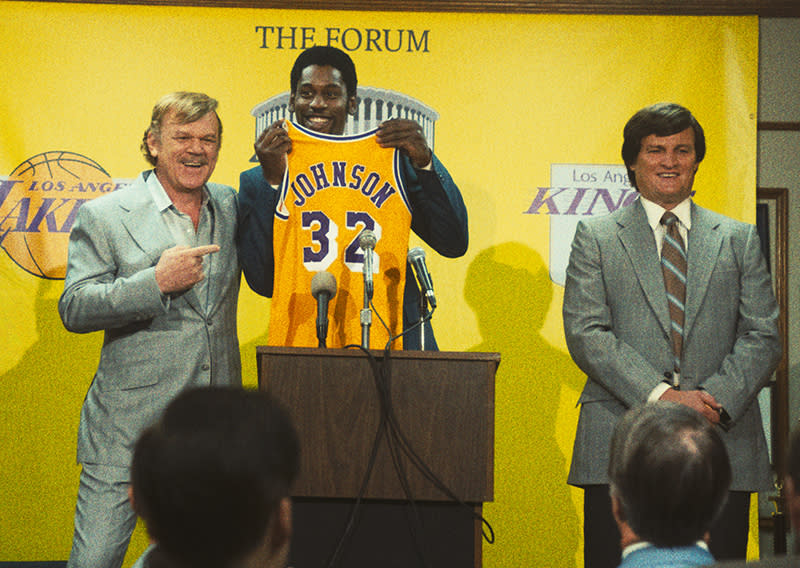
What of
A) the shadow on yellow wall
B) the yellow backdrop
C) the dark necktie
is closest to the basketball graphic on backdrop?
the yellow backdrop

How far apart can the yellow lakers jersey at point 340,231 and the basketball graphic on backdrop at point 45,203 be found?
4.73 feet

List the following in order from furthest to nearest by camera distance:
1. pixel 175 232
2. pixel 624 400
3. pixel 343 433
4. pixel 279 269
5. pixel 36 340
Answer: pixel 36 340 → pixel 279 269 → pixel 175 232 → pixel 624 400 → pixel 343 433

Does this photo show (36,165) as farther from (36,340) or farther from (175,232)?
(175,232)

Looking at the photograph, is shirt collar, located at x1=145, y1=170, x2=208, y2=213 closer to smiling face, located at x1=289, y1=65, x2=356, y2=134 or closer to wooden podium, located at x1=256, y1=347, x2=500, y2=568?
smiling face, located at x1=289, y1=65, x2=356, y2=134

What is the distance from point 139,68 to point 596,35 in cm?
222

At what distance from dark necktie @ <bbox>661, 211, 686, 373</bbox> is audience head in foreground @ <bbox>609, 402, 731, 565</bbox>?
1.44 meters

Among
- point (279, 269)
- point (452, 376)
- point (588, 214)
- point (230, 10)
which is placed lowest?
point (452, 376)

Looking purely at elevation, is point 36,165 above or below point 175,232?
above

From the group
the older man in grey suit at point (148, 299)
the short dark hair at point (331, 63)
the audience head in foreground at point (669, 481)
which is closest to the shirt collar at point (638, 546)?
the audience head in foreground at point (669, 481)

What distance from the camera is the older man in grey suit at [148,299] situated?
2.85 meters

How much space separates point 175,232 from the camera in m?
3.11

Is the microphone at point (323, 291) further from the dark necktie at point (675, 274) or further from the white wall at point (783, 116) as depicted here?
the white wall at point (783, 116)

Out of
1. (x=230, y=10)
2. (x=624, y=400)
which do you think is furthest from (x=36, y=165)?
(x=624, y=400)

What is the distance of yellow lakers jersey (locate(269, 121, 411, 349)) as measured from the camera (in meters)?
3.38
